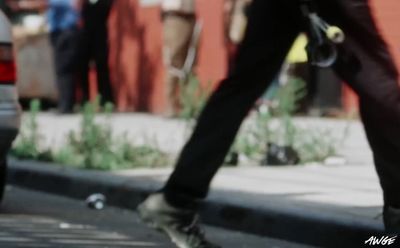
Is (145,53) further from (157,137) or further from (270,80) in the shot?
(270,80)

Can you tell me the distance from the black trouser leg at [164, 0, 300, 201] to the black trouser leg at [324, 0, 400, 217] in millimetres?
215

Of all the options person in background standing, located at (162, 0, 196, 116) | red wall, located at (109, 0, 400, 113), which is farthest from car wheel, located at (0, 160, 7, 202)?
red wall, located at (109, 0, 400, 113)

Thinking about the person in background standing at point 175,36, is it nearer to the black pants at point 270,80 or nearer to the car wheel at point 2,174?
the car wheel at point 2,174

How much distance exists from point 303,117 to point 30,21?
5.55m

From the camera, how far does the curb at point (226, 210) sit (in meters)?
6.20

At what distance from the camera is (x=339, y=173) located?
8469 millimetres

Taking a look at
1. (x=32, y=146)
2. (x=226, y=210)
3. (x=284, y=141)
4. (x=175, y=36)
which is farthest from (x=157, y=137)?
(x=226, y=210)

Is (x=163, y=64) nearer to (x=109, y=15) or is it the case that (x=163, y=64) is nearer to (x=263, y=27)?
(x=109, y=15)

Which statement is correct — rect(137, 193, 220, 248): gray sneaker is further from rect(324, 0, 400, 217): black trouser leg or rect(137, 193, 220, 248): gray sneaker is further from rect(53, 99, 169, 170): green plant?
rect(53, 99, 169, 170): green plant

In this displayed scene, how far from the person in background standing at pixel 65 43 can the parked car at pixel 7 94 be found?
739 centimetres

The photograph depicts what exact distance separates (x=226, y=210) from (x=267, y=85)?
1.94 metres

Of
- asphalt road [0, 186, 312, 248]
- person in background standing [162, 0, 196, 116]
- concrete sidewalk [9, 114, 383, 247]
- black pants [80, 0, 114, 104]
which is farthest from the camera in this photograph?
black pants [80, 0, 114, 104]

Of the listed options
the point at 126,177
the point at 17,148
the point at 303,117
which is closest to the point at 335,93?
the point at 303,117

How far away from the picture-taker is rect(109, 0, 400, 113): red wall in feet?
46.3
